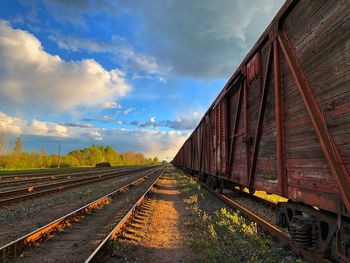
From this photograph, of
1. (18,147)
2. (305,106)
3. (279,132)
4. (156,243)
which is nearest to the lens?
(305,106)

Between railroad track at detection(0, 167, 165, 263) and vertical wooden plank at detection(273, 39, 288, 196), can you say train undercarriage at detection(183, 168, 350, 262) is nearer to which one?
vertical wooden plank at detection(273, 39, 288, 196)

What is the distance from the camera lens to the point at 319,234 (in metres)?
4.64

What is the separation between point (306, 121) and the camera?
439cm

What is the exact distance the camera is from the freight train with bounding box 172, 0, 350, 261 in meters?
3.62

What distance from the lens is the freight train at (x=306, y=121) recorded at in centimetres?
362

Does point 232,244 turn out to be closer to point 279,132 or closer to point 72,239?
point 279,132

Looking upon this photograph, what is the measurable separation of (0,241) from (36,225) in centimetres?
159

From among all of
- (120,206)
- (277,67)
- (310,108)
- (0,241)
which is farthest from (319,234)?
(120,206)

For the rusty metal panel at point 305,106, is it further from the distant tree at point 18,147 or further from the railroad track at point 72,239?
the distant tree at point 18,147

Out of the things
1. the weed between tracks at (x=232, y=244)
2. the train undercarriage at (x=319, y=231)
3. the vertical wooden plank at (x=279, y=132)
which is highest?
the vertical wooden plank at (x=279, y=132)

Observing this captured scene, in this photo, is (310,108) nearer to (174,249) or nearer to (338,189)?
(338,189)

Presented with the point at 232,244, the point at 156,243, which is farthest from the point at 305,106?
the point at 156,243

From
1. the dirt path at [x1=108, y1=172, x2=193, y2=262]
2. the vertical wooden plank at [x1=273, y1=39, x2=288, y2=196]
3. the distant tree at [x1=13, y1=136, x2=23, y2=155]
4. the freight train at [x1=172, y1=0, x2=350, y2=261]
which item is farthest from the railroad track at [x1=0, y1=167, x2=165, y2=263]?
the distant tree at [x1=13, y1=136, x2=23, y2=155]

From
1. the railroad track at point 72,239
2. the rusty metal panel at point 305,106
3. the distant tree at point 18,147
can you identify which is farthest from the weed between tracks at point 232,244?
the distant tree at point 18,147
